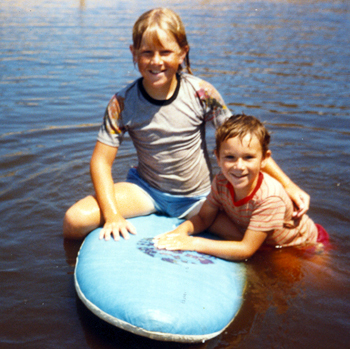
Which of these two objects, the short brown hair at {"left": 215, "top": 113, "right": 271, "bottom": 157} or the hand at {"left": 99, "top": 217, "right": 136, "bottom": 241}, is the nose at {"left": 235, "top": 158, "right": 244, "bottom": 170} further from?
the hand at {"left": 99, "top": 217, "right": 136, "bottom": 241}

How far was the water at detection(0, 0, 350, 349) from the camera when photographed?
2.53m

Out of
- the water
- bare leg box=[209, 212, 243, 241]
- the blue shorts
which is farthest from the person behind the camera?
the blue shorts

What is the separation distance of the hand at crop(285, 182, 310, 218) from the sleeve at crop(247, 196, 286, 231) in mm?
235

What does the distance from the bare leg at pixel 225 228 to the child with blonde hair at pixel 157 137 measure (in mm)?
243

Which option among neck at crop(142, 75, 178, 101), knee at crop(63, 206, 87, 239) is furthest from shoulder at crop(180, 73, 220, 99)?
knee at crop(63, 206, 87, 239)

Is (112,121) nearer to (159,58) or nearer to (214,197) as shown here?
(159,58)

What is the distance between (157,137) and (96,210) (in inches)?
24.4

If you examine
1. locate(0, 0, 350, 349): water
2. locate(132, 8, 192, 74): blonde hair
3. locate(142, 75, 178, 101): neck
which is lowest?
locate(0, 0, 350, 349): water

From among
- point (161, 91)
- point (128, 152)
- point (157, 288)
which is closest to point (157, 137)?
point (161, 91)

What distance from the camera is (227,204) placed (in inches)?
114

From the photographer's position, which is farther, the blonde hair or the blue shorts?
the blue shorts

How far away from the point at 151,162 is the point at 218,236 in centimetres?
67

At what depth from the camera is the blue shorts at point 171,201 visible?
3.22 meters

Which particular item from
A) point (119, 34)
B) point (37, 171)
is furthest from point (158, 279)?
point (119, 34)
